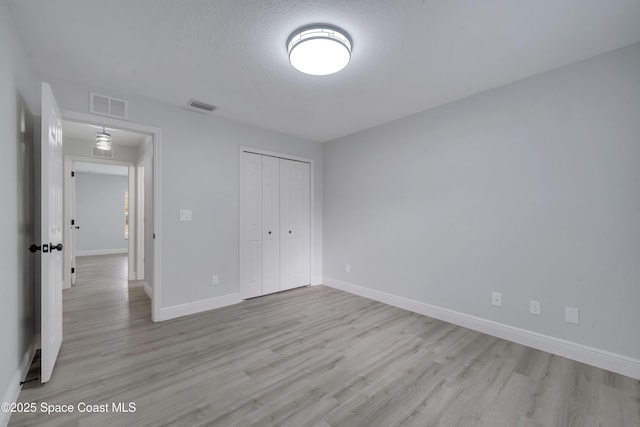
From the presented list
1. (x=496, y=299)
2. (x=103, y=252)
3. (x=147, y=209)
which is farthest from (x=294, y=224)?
(x=103, y=252)

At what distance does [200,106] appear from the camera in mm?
3166

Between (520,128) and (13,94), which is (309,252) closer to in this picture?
(520,128)

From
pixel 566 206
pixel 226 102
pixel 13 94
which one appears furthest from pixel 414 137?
pixel 13 94

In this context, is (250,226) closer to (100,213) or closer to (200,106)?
(200,106)

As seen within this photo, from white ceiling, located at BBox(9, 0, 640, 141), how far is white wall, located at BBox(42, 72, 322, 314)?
0.34 m

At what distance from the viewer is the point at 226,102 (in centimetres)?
307

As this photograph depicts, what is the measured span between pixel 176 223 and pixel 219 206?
1.84ft

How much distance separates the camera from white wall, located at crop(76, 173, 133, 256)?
7.94 metres

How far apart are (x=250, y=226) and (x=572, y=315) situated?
3611 millimetres

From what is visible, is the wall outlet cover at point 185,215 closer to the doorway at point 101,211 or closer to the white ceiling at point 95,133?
the white ceiling at point 95,133

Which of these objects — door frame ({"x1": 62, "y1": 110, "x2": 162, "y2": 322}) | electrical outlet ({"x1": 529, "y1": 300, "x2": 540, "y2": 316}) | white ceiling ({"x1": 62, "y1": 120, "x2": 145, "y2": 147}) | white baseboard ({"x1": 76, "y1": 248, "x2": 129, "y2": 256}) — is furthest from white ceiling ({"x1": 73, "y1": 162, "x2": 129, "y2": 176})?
electrical outlet ({"x1": 529, "y1": 300, "x2": 540, "y2": 316})

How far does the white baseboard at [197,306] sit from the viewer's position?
307cm

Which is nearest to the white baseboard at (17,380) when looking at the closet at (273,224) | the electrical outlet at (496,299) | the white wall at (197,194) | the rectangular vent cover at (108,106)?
the white wall at (197,194)

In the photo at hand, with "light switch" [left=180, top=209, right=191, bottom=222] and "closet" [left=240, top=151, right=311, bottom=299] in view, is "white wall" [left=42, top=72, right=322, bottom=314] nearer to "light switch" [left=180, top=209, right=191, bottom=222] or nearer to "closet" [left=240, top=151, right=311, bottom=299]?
"light switch" [left=180, top=209, right=191, bottom=222]
